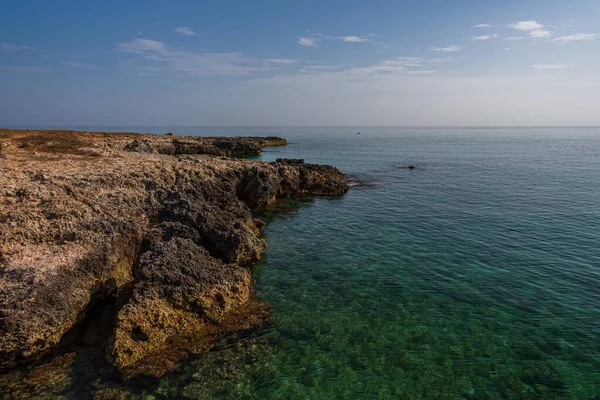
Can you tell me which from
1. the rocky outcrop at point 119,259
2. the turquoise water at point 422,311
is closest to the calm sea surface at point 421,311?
the turquoise water at point 422,311

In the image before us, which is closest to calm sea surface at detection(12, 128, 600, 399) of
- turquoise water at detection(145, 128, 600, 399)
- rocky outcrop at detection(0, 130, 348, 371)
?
turquoise water at detection(145, 128, 600, 399)

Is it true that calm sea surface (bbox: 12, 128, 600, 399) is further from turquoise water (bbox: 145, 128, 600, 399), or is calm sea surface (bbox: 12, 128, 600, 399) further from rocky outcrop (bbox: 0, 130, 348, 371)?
rocky outcrop (bbox: 0, 130, 348, 371)

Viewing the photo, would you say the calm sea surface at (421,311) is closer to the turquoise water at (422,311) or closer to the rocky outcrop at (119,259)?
the turquoise water at (422,311)

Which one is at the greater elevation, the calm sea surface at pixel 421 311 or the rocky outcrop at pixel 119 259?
the rocky outcrop at pixel 119 259

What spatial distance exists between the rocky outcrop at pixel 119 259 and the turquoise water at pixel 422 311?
2.18 metres

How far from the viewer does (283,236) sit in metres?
27.5

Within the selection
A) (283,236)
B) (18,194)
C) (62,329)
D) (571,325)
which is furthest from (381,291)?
(18,194)

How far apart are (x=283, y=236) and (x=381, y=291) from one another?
36.9ft

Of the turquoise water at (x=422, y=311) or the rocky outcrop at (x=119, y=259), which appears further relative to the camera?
the rocky outcrop at (x=119, y=259)

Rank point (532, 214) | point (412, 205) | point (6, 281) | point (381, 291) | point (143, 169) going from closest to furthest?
point (6, 281) < point (381, 291) < point (143, 169) < point (532, 214) < point (412, 205)

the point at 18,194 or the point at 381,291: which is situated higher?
the point at 18,194

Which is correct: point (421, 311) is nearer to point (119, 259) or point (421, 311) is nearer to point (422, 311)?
point (422, 311)

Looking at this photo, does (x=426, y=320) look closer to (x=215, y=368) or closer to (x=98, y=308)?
(x=215, y=368)

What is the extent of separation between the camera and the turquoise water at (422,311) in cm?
1170
